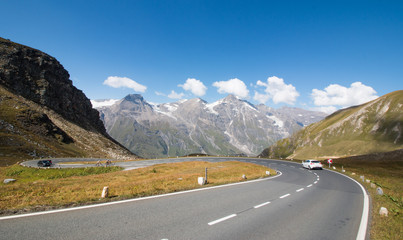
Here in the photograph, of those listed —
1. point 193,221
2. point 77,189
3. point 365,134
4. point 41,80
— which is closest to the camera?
point 193,221

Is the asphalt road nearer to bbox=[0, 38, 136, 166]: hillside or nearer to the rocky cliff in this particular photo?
bbox=[0, 38, 136, 166]: hillside

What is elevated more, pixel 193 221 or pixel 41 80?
pixel 41 80

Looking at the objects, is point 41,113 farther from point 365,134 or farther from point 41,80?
point 365,134

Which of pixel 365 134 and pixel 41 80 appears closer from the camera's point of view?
pixel 41 80

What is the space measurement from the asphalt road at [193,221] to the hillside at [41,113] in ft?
186

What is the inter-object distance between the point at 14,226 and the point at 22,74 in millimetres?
132998

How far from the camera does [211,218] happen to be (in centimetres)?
852

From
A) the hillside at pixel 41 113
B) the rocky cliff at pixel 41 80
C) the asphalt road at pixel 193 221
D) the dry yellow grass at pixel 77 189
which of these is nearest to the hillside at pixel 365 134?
the dry yellow grass at pixel 77 189

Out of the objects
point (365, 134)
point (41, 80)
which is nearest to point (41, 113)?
point (41, 80)

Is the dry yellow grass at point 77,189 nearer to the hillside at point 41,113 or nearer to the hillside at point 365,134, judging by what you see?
the hillside at point 41,113

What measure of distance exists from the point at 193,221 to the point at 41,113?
106m

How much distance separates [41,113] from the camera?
8794 cm

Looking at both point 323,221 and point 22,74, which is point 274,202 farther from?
point 22,74

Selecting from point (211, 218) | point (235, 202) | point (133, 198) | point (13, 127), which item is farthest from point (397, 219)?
point (13, 127)
